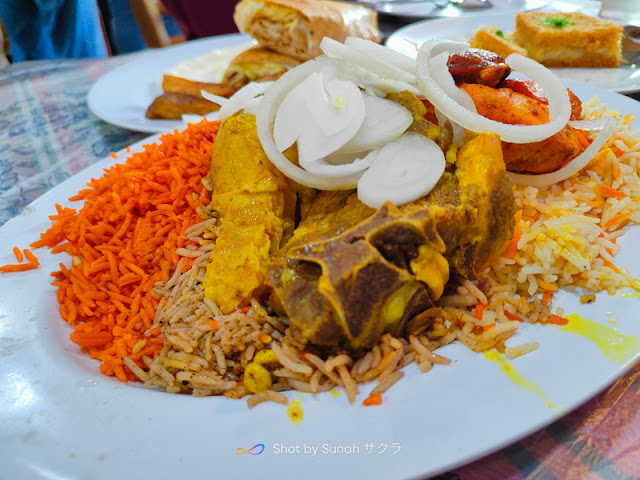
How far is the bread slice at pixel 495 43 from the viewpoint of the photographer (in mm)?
4405

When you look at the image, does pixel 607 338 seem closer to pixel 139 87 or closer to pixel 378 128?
pixel 378 128

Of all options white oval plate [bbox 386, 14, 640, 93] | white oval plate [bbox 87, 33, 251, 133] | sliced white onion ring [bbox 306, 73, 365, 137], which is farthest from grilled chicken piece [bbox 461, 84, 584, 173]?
white oval plate [bbox 87, 33, 251, 133]

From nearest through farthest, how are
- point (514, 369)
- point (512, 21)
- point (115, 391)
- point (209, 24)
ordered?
point (514, 369) < point (115, 391) < point (512, 21) < point (209, 24)

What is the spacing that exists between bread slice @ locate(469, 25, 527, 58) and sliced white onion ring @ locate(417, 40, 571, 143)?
255 cm

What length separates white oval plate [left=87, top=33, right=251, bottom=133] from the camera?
4.05m

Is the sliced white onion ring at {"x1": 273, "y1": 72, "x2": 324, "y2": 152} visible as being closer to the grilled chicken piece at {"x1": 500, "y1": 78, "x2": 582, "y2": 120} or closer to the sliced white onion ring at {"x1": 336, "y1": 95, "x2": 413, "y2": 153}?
the sliced white onion ring at {"x1": 336, "y1": 95, "x2": 413, "y2": 153}

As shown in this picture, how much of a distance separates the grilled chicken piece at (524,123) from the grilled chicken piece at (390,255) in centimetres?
44

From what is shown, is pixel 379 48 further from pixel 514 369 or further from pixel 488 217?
pixel 514 369

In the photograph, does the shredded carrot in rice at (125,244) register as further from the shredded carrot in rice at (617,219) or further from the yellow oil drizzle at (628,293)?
the shredded carrot in rice at (617,219)

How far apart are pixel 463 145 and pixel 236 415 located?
1.50 metres

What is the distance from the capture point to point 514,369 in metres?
1.56

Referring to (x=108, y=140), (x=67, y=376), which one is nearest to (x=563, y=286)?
(x=67, y=376)

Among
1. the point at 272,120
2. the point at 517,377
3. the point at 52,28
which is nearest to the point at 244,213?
the point at 272,120

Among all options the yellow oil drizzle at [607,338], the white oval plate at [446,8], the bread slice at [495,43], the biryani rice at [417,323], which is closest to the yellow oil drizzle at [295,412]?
the biryani rice at [417,323]
